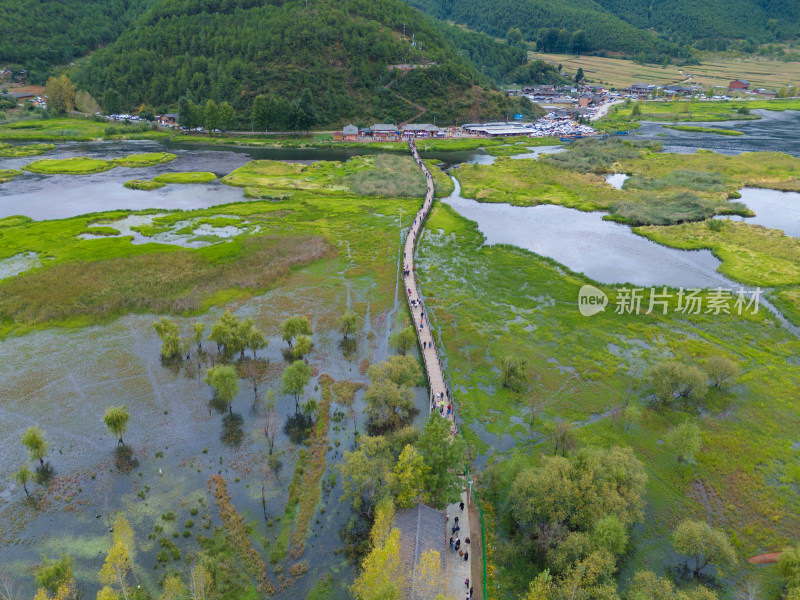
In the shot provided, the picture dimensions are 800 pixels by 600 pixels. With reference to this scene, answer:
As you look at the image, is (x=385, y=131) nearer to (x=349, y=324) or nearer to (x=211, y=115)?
(x=211, y=115)

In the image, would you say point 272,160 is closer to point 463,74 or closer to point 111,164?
point 111,164

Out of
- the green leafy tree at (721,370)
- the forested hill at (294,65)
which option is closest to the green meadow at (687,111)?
the forested hill at (294,65)

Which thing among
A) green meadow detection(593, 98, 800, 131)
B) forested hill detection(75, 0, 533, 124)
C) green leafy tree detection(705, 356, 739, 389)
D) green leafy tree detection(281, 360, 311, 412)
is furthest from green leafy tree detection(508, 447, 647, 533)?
green meadow detection(593, 98, 800, 131)

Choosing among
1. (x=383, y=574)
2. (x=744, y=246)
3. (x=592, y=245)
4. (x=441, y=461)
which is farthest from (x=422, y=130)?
(x=383, y=574)

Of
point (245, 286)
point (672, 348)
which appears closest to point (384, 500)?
point (672, 348)

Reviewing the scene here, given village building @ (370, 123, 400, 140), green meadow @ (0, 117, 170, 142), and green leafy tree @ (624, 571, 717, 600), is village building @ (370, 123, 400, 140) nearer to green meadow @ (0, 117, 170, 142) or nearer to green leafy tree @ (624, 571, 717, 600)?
green meadow @ (0, 117, 170, 142)

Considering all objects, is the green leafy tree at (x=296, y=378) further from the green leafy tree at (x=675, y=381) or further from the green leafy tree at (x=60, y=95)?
the green leafy tree at (x=60, y=95)
